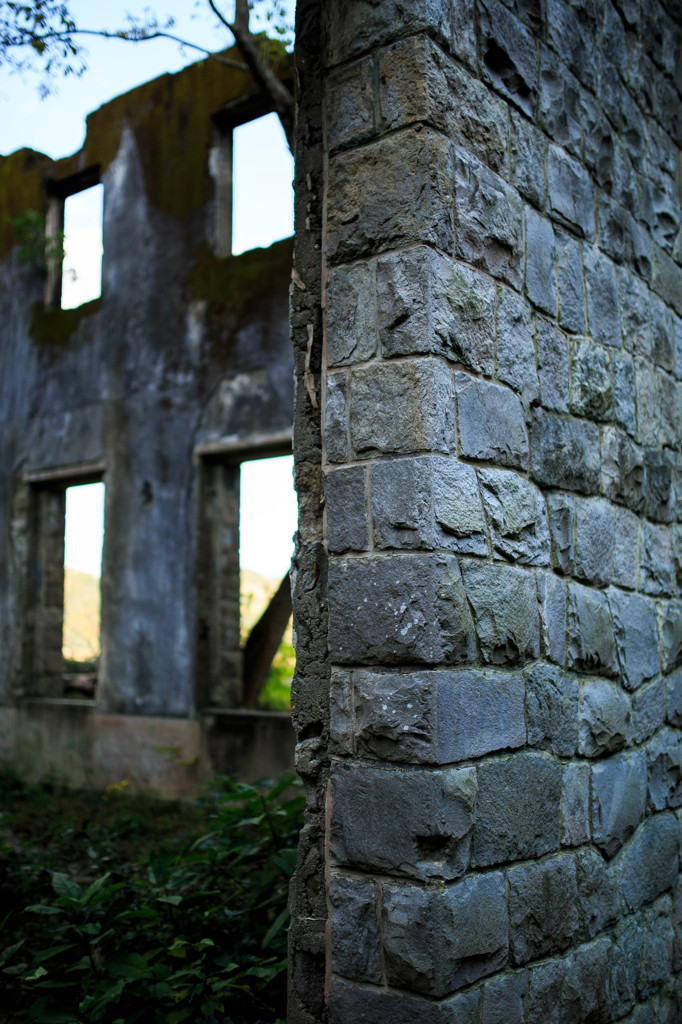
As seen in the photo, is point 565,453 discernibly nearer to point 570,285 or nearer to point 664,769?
point 570,285

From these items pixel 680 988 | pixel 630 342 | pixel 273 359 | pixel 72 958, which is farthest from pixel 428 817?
pixel 273 359

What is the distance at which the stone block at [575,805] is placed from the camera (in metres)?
2.32

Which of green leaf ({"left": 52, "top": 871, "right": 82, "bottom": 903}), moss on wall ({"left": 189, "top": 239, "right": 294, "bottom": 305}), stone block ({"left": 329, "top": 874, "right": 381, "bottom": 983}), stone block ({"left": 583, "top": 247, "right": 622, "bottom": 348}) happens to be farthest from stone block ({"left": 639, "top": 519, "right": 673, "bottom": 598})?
moss on wall ({"left": 189, "top": 239, "right": 294, "bottom": 305})

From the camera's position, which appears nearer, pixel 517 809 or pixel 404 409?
pixel 404 409

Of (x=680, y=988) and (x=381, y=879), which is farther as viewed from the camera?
(x=680, y=988)

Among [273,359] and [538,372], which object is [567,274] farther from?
[273,359]

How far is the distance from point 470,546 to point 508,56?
134 cm

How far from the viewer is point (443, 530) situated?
1976mm

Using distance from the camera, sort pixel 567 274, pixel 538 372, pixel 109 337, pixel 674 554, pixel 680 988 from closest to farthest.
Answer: pixel 538 372 < pixel 567 274 < pixel 680 988 < pixel 674 554 < pixel 109 337

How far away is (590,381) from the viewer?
105 inches

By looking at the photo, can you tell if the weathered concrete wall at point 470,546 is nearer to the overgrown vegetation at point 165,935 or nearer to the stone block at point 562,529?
the stone block at point 562,529

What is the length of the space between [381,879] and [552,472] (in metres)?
1.14

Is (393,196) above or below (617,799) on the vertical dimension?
A: above

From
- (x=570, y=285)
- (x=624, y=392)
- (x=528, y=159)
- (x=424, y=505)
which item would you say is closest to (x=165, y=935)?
(x=424, y=505)
